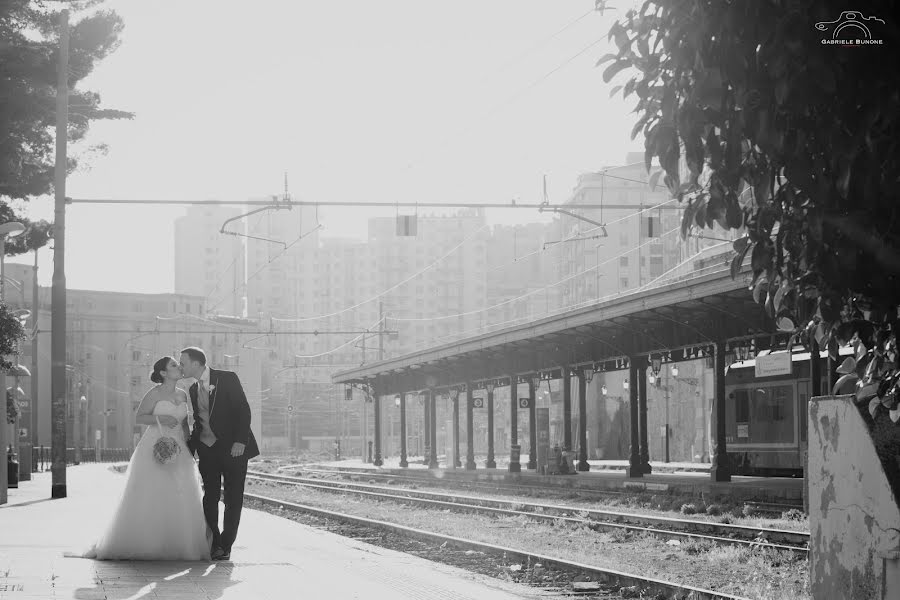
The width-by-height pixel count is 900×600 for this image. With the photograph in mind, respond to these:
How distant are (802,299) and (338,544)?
8.60 metres

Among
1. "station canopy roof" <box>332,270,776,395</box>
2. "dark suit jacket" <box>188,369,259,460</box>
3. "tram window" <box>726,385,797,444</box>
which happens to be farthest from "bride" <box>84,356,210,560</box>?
"tram window" <box>726,385,797,444</box>

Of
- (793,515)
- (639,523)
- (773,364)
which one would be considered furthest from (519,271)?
(639,523)

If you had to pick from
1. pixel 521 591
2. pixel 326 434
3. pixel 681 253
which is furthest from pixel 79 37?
pixel 326 434

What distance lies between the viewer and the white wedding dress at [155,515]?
9852 mm

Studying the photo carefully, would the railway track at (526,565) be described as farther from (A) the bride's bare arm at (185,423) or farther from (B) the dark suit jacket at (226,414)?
(A) the bride's bare arm at (185,423)

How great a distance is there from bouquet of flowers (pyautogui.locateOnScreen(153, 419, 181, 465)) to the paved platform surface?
0.30m

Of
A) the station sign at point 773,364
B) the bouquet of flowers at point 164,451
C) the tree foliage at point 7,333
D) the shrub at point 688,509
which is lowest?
the shrub at point 688,509

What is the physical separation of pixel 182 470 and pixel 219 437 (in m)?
0.40

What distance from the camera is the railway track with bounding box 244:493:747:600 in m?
9.53

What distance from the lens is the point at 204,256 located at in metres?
184

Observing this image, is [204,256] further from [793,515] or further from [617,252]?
[793,515]

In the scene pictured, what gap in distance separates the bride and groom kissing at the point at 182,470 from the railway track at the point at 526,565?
2.68 m

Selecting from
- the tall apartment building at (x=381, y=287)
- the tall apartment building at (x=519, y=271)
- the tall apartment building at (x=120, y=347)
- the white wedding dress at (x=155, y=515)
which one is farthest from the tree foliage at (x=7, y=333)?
the tall apartment building at (x=519, y=271)

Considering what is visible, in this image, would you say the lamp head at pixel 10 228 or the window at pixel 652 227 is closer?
the lamp head at pixel 10 228
